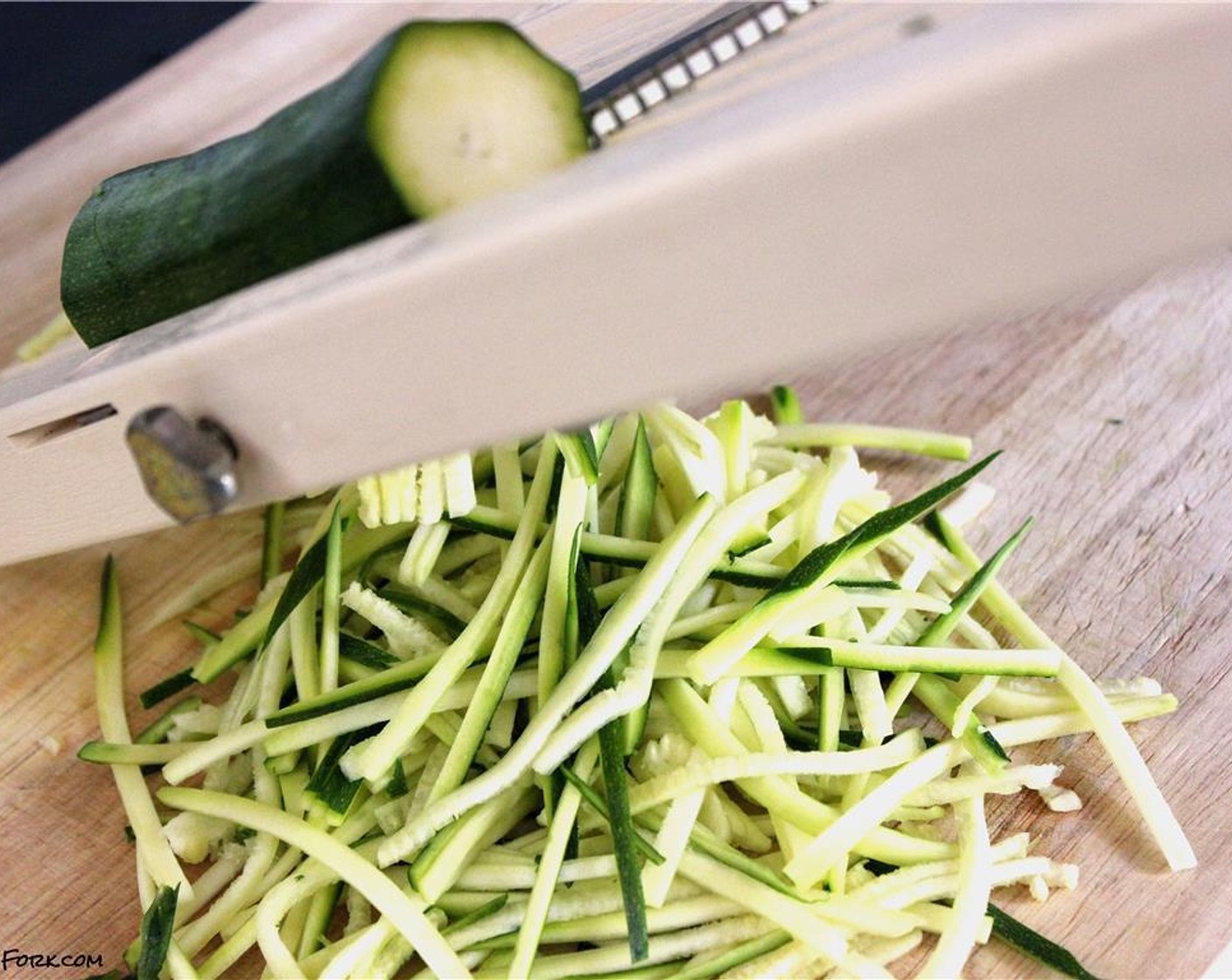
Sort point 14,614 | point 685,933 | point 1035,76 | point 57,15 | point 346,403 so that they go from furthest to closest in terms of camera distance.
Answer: point 57,15, point 14,614, point 685,933, point 346,403, point 1035,76

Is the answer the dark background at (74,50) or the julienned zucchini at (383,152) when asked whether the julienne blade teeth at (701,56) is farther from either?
the dark background at (74,50)

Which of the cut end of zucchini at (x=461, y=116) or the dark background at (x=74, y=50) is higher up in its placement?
the dark background at (x=74, y=50)

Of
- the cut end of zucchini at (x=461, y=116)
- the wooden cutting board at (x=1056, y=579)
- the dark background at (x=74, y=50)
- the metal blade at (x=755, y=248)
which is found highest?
the dark background at (x=74, y=50)

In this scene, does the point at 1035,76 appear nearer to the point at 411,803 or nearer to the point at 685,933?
the point at 685,933

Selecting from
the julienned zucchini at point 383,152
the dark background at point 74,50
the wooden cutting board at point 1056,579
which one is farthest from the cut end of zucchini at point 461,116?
the dark background at point 74,50

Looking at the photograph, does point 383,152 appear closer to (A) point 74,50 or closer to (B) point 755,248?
(B) point 755,248

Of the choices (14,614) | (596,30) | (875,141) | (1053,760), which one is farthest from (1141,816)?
(14,614)
